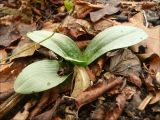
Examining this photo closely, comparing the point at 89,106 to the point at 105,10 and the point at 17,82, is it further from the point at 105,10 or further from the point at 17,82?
the point at 105,10

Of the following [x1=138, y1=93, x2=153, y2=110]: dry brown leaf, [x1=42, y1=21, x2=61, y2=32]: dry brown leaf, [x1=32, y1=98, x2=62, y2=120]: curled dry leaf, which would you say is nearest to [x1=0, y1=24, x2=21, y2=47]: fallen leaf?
[x1=42, y1=21, x2=61, y2=32]: dry brown leaf

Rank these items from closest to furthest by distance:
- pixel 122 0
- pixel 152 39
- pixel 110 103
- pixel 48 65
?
pixel 110 103
pixel 48 65
pixel 152 39
pixel 122 0

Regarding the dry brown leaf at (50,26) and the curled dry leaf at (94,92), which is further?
the dry brown leaf at (50,26)

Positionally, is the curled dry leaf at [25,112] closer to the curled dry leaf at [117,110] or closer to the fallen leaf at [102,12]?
the curled dry leaf at [117,110]

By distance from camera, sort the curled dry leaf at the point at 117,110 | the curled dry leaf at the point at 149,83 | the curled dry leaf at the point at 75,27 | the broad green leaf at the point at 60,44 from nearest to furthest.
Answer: the curled dry leaf at the point at 117,110, the curled dry leaf at the point at 149,83, the broad green leaf at the point at 60,44, the curled dry leaf at the point at 75,27

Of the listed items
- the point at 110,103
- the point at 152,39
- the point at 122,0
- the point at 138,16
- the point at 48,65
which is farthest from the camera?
the point at 122,0

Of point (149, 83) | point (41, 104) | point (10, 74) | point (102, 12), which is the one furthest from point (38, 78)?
point (102, 12)

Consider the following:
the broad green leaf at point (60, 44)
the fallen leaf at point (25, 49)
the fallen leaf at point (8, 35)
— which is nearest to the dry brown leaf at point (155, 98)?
the broad green leaf at point (60, 44)

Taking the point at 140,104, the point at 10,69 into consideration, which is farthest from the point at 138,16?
the point at 10,69
